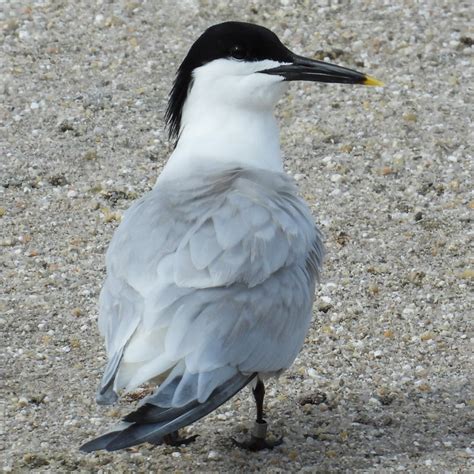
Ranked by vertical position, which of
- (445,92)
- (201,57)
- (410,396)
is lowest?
(410,396)

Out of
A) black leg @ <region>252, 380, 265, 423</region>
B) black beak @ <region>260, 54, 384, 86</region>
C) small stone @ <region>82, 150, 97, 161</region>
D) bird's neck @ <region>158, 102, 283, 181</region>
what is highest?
black beak @ <region>260, 54, 384, 86</region>

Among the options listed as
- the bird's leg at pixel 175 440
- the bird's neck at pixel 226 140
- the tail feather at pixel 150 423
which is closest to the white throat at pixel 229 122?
the bird's neck at pixel 226 140

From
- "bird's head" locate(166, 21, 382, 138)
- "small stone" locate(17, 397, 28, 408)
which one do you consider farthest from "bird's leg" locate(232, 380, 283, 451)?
"bird's head" locate(166, 21, 382, 138)

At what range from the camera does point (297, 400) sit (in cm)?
432

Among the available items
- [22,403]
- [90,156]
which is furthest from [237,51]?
[90,156]

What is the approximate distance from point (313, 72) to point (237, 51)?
1.12ft

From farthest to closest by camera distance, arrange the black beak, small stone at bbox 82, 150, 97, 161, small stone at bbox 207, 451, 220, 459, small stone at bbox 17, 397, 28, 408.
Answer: small stone at bbox 82, 150, 97, 161, the black beak, small stone at bbox 17, 397, 28, 408, small stone at bbox 207, 451, 220, 459

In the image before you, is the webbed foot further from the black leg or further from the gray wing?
the gray wing

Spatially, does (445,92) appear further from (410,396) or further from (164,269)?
(164,269)

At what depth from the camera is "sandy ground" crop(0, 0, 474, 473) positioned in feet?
13.3

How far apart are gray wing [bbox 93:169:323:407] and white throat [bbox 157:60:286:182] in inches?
9.6

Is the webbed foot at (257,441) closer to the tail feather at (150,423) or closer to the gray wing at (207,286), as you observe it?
the gray wing at (207,286)

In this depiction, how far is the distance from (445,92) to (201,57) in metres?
2.44

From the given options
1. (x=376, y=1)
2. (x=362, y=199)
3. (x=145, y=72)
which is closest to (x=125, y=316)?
(x=362, y=199)
